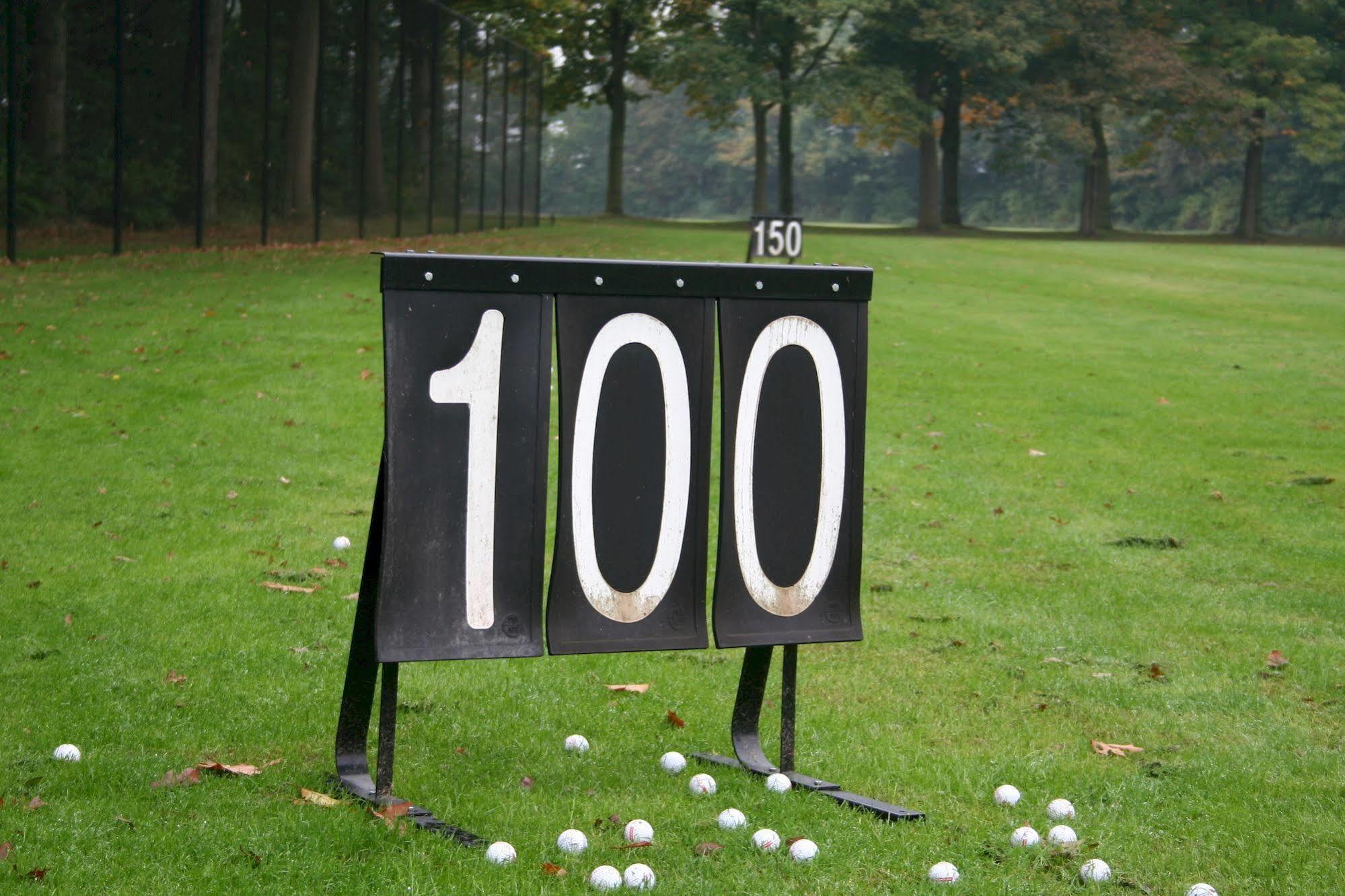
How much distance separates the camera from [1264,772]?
4.70 m

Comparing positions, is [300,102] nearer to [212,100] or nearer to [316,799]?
[212,100]

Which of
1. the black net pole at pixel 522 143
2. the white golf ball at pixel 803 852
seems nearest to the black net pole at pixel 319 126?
the black net pole at pixel 522 143

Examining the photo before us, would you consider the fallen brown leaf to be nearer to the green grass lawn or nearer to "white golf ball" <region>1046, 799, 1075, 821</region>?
the green grass lawn

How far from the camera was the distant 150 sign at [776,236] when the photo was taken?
55.2 ft

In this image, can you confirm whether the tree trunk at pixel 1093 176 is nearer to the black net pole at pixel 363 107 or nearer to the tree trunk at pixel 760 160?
the tree trunk at pixel 760 160

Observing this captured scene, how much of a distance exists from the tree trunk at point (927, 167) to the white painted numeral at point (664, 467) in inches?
1957

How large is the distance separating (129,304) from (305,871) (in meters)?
13.3

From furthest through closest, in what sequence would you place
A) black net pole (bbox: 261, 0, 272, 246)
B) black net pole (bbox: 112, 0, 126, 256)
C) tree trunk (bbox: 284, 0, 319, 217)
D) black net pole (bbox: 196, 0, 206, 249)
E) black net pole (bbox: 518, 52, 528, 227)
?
black net pole (bbox: 518, 52, 528, 227) < tree trunk (bbox: 284, 0, 319, 217) < black net pole (bbox: 261, 0, 272, 246) < black net pole (bbox: 196, 0, 206, 249) < black net pole (bbox: 112, 0, 126, 256)

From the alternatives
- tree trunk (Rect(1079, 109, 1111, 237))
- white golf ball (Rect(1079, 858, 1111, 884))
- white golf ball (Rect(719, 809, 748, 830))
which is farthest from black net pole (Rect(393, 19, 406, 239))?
tree trunk (Rect(1079, 109, 1111, 237))

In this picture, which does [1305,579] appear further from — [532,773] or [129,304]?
[129,304]

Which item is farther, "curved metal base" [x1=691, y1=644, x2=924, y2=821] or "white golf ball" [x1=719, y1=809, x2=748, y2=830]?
"curved metal base" [x1=691, y1=644, x2=924, y2=821]

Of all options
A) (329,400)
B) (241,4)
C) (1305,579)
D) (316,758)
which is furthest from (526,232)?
(316,758)

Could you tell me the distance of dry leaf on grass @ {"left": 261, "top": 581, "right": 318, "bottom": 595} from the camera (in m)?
6.53

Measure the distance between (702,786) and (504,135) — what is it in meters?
32.6
